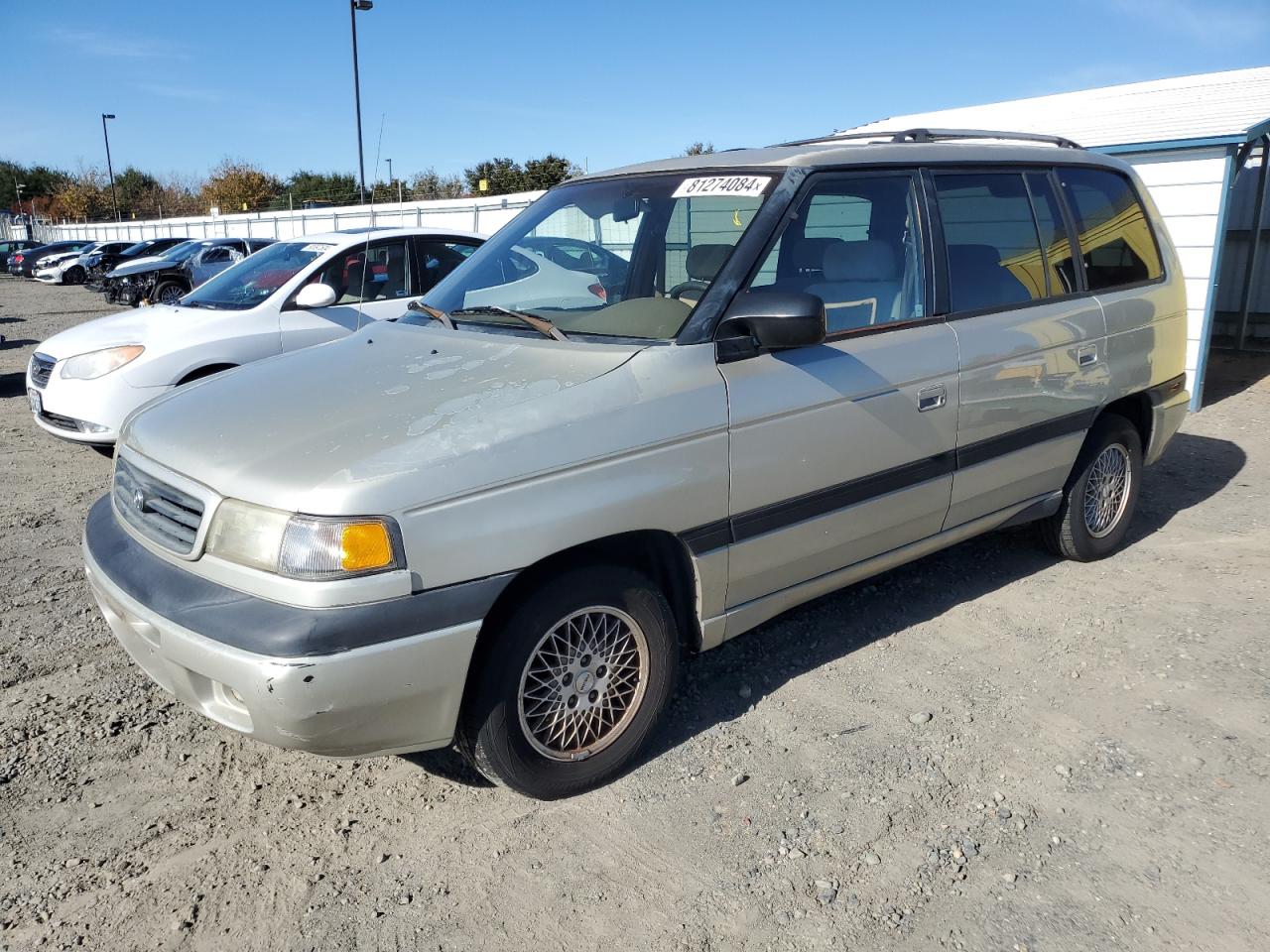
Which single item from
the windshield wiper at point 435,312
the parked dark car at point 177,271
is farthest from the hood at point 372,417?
the parked dark car at point 177,271

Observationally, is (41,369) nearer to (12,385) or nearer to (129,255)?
(12,385)

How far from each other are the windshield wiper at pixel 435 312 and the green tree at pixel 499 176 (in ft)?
114

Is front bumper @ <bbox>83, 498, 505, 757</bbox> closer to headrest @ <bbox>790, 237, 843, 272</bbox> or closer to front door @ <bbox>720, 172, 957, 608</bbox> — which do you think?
front door @ <bbox>720, 172, 957, 608</bbox>

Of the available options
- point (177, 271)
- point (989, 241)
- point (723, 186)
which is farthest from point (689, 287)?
point (177, 271)

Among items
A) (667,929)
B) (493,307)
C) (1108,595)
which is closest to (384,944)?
(667,929)

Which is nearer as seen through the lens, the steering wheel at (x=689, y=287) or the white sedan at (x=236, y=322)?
the steering wheel at (x=689, y=287)

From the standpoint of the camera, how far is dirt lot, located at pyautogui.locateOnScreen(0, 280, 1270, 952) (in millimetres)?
2596

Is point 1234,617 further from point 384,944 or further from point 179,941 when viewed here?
point 179,941

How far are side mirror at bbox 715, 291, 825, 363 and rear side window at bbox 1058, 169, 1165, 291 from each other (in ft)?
7.11

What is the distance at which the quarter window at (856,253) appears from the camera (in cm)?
358

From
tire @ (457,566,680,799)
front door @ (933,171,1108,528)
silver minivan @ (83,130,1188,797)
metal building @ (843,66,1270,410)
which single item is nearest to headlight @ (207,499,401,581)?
silver minivan @ (83,130,1188,797)

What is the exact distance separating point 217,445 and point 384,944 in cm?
150

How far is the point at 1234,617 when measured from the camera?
4.43 m

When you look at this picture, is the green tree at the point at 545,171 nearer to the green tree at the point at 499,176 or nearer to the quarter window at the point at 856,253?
the green tree at the point at 499,176
